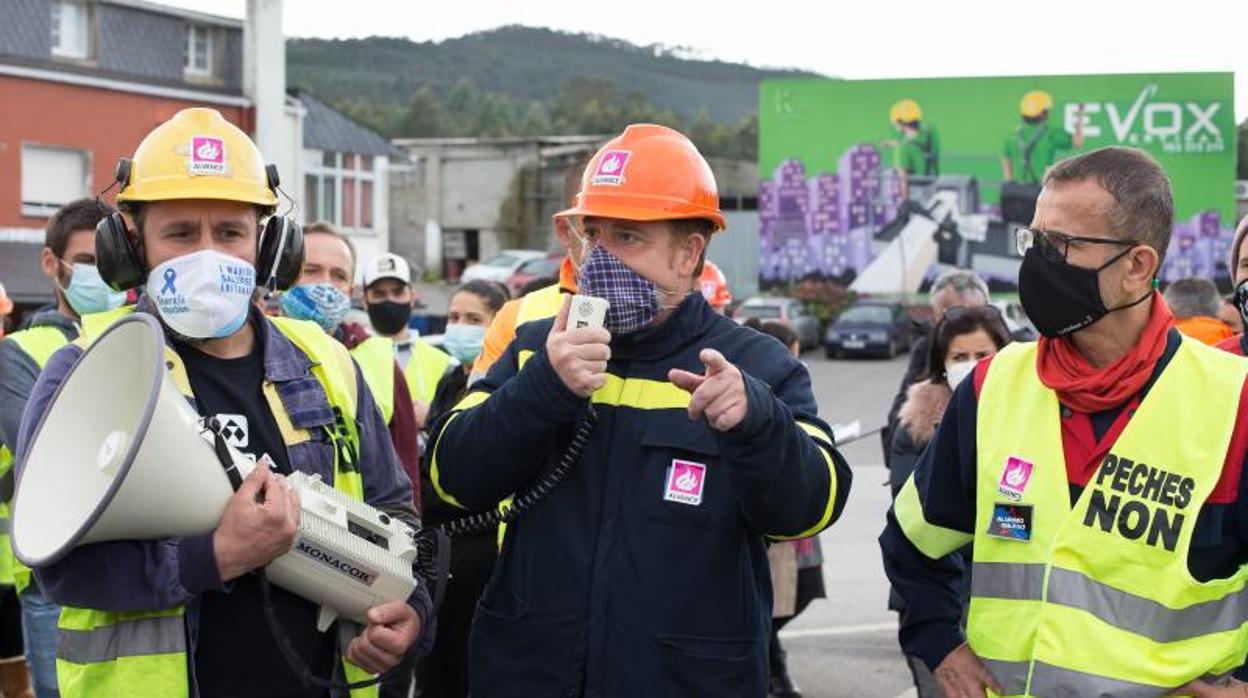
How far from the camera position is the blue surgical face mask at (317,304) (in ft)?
20.7

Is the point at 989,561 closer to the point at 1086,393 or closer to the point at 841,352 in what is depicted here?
the point at 1086,393

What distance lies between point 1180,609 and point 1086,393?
51cm

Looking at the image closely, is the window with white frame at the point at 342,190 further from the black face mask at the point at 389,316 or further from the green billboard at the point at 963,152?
the black face mask at the point at 389,316

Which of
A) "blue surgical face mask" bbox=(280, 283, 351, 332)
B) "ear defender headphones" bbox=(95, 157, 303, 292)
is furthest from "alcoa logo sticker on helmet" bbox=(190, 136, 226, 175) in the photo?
"blue surgical face mask" bbox=(280, 283, 351, 332)

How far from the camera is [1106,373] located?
3492 mm

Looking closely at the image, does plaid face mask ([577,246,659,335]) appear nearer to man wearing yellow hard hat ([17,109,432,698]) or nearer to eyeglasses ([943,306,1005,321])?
man wearing yellow hard hat ([17,109,432,698])

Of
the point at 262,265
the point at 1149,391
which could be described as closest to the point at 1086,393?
the point at 1149,391

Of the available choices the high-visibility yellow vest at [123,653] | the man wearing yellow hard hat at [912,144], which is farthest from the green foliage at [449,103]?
the high-visibility yellow vest at [123,653]

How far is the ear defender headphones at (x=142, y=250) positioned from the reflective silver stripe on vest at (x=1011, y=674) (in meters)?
1.95

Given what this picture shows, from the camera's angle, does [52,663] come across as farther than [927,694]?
No

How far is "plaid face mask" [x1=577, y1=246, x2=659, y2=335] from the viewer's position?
11.6 feet

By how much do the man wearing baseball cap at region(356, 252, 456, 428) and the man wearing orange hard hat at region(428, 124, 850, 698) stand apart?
350 cm

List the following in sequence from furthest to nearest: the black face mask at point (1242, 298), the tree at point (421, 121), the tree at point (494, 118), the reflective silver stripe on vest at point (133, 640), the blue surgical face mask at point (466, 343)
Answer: the tree at point (421, 121) → the tree at point (494, 118) → the blue surgical face mask at point (466, 343) → the black face mask at point (1242, 298) → the reflective silver stripe on vest at point (133, 640)

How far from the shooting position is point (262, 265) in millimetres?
3830
